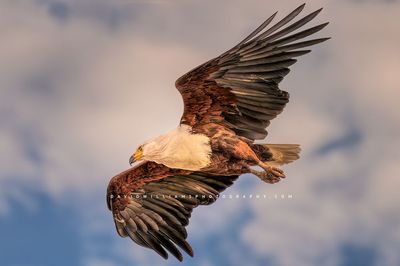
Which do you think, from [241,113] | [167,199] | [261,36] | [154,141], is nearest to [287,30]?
[261,36]

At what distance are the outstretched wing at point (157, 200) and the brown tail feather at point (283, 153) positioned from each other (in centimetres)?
154

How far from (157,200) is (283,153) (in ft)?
9.89

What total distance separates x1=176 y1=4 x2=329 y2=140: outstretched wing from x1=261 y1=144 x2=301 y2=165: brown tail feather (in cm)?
28

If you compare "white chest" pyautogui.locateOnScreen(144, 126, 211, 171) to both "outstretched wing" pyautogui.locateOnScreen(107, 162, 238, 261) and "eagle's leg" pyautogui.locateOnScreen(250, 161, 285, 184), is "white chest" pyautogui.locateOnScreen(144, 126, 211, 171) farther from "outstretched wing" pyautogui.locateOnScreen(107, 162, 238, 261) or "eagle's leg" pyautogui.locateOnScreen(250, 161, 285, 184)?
"outstretched wing" pyautogui.locateOnScreen(107, 162, 238, 261)

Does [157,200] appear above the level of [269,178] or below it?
above

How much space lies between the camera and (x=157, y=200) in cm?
1883

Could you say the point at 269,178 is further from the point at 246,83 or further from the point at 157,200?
the point at 157,200

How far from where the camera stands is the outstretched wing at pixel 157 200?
18.4 m

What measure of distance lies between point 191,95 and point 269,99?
1.36 meters

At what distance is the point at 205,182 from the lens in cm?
1864

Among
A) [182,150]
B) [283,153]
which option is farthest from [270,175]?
[182,150]

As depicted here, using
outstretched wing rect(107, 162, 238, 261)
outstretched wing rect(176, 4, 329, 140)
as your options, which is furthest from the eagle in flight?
outstretched wing rect(107, 162, 238, 261)

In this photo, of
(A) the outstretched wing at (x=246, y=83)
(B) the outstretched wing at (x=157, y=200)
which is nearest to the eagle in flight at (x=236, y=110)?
(A) the outstretched wing at (x=246, y=83)

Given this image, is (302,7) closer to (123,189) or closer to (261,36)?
(261,36)
